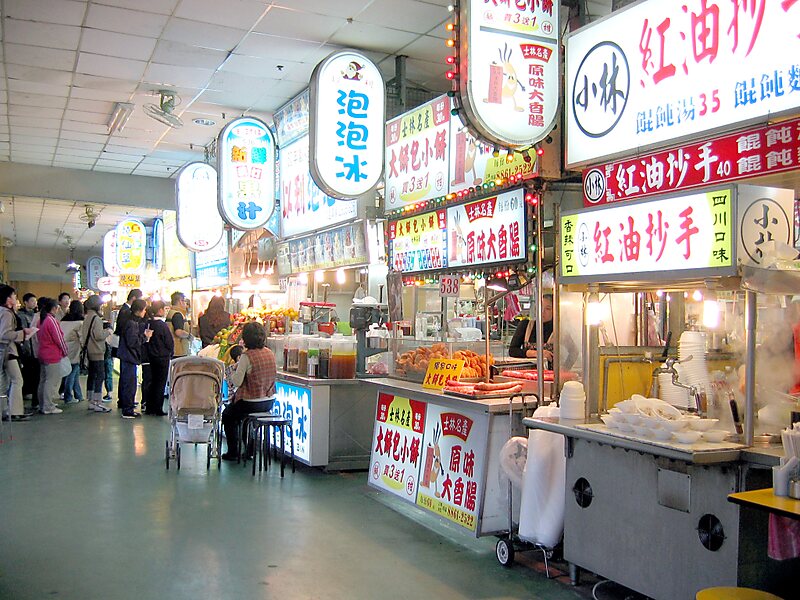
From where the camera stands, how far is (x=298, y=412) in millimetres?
7938

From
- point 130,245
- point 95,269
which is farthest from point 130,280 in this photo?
point 95,269

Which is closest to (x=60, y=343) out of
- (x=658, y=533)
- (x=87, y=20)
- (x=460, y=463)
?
(x=87, y=20)

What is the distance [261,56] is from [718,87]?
6.06 metres

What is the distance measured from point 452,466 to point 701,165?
272 cm

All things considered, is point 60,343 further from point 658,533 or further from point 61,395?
point 658,533

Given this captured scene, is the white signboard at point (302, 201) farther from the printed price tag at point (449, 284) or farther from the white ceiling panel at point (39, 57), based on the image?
the white ceiling panel at point (39, 57)

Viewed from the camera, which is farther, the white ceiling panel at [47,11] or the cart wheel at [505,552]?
the white ceiling panel at [47,11]

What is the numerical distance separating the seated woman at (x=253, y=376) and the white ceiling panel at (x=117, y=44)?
344 centimetres

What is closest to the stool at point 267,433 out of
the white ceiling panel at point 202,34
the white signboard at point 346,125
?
the white signboard at point 346,125

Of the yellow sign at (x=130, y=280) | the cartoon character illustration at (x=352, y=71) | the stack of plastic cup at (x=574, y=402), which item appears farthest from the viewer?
the yellow sign at (x=130, y=280)

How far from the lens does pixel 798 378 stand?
13.0ft

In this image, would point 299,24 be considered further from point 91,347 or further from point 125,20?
point 91,347

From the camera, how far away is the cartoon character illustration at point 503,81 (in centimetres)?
484

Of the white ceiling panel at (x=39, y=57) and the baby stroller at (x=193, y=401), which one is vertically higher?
the white ceiling panel at (x=39, y=57)
